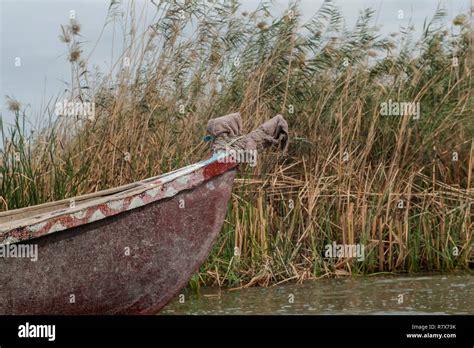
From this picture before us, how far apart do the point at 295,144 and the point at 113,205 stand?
323 cm

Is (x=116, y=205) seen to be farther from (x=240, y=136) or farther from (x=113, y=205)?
(x=240, y=136)

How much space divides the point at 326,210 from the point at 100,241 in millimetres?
3072

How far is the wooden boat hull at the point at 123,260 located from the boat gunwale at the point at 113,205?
0.05m

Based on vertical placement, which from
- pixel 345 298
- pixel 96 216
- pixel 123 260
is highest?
pixel 96 216

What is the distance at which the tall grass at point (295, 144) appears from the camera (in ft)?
27.1

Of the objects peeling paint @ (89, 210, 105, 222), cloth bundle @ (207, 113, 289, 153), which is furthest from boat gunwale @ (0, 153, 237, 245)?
cloth bundle @ (207, 113, 289, 153)

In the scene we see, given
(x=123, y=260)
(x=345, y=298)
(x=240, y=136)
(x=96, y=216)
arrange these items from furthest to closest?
1. (x=345, y=298)
2. (x=240, y=136)
3. (x=123, y=260)
4. (x=96, y=216)

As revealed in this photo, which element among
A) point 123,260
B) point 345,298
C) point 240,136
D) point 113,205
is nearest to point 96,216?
point 113,205

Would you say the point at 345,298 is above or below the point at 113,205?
below

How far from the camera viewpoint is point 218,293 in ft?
25.4

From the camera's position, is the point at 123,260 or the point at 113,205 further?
the point at 123,260

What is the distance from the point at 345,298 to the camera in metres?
7.48

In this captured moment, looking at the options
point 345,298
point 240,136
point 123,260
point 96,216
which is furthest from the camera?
point 345,298
